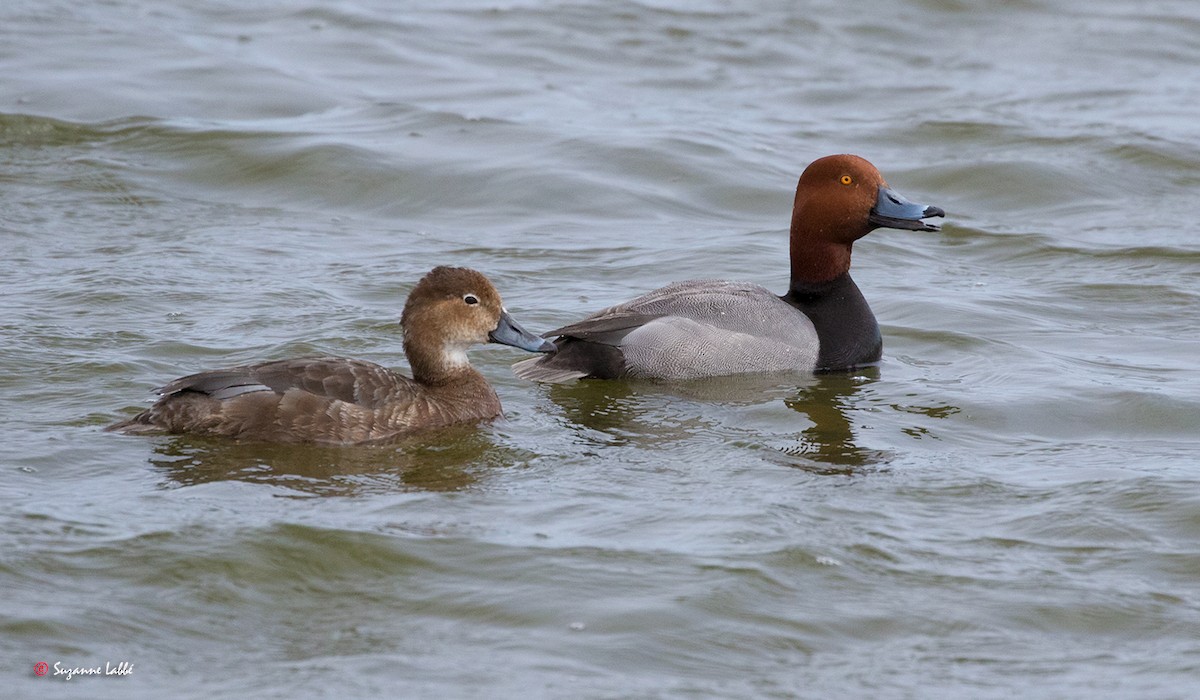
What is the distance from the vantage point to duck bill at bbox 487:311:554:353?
8398 mm

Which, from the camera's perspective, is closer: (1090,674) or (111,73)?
(1090,674)

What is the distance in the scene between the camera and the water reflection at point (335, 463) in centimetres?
738

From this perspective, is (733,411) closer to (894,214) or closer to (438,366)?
(438,366)

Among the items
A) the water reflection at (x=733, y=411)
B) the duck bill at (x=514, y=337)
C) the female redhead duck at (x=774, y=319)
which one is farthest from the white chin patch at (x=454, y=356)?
the female redhead duck at (x=774, y=319)

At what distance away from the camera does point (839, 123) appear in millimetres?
16531

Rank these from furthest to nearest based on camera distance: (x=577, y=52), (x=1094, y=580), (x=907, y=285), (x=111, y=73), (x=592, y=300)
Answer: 1. (x=577, y=52)
2. (x=111, y=73)
3. (x=907, y=285)
4. (x=592, y=300)
5. (x=1094, y=580)

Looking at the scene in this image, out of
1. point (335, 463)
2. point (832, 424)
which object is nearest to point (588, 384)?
point (832, 424)

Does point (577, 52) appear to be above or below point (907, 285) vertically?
above

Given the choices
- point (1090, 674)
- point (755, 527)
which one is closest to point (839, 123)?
point (755, 527)

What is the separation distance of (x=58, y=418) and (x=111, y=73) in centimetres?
899

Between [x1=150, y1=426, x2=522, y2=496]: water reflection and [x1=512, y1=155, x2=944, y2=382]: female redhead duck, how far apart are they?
141cm

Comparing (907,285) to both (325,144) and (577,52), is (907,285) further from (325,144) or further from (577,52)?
(577,52)

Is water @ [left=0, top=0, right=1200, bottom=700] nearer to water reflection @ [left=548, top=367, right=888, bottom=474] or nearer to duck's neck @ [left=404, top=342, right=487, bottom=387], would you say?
water reflection @ [left=548, top=367, right=888, bottom=474]

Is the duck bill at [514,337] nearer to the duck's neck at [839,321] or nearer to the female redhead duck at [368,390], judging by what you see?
the female redhead duck at [368,390]
